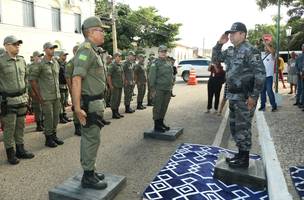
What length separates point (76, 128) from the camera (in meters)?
7.71

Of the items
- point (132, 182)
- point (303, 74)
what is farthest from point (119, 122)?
point (303, 74)

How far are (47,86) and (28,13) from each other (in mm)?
16191

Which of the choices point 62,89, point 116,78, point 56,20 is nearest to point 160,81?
point 116,78

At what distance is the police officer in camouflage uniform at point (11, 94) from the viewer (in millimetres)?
5535

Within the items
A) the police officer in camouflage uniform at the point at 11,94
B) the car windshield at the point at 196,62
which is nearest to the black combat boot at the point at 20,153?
the police officer in camouflage uniform at the point at 11,94

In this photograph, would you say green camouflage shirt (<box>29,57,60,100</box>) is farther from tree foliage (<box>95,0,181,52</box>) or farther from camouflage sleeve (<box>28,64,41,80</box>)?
tree foliage (<box>95,0,181,52</box>)

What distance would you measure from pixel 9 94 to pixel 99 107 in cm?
227

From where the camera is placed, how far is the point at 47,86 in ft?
21.6

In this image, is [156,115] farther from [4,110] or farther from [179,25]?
Result: [179,25]

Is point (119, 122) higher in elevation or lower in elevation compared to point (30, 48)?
lower

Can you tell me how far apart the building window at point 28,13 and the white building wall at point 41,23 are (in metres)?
0.24

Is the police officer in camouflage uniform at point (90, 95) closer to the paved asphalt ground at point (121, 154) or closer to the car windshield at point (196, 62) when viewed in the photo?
the paved asphalt ground at point (121, 154)

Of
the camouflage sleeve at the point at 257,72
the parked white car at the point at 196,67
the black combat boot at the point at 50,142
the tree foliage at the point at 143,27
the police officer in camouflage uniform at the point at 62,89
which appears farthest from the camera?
the tree foliage at the point at 143,27

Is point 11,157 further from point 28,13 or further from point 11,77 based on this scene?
point 28,13
